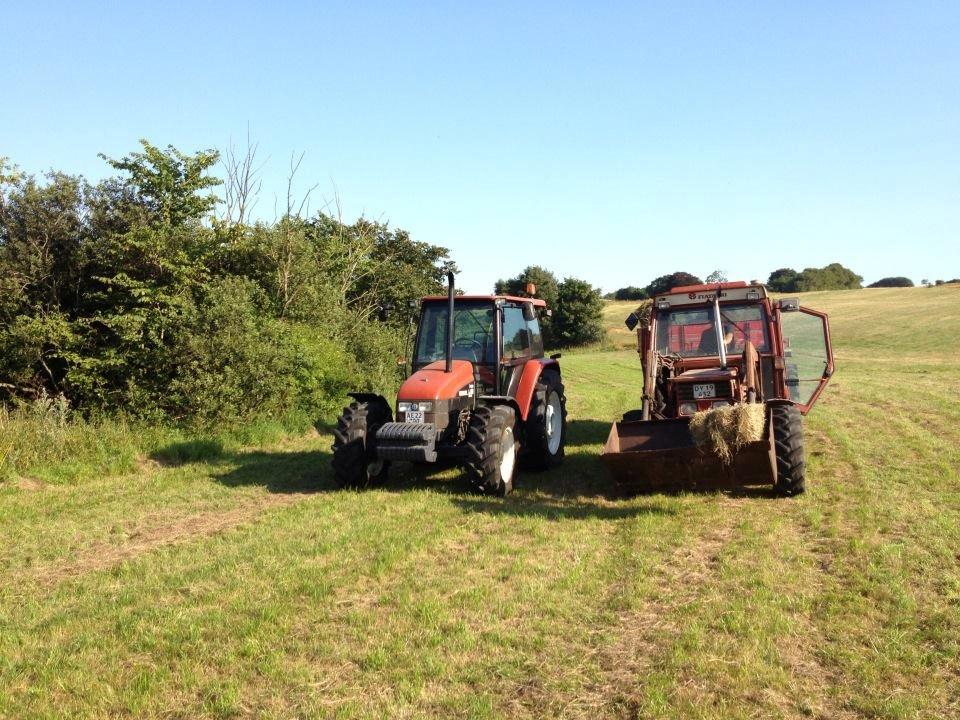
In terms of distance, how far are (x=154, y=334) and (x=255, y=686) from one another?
8.16m

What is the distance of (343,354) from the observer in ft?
44.6

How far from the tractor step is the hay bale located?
2466 millimetres

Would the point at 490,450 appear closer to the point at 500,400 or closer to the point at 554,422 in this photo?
the point at 500,400

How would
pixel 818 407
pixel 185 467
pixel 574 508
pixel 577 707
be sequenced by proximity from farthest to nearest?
pixel 818 407 < pixel 185 467 < pixel 574 508 < pixel 577 707

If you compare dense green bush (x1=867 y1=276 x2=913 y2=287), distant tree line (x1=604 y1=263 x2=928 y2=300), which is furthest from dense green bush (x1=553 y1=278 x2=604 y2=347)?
dense green bush (x1=867 y1=276 x2=913 y2=287)

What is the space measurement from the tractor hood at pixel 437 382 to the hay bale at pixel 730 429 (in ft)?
8.05

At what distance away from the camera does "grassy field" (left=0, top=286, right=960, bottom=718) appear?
3.46 m

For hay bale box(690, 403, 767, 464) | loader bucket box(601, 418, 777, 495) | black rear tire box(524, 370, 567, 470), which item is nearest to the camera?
hay bale box(690, 403, 767, 464)

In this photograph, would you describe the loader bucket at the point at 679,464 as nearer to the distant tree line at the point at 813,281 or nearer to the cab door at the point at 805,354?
the cab door at the point at 805,354

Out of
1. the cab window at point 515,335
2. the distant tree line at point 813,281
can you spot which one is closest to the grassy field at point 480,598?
the cab window at point 515,335

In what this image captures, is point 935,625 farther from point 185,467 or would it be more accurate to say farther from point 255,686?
point 185,467

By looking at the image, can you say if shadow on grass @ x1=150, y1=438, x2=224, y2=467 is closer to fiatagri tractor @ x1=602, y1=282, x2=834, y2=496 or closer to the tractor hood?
the tractor hood

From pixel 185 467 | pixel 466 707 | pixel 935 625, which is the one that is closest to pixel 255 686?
pixel 466 707

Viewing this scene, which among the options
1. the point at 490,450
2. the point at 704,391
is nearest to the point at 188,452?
the point at 490,450
